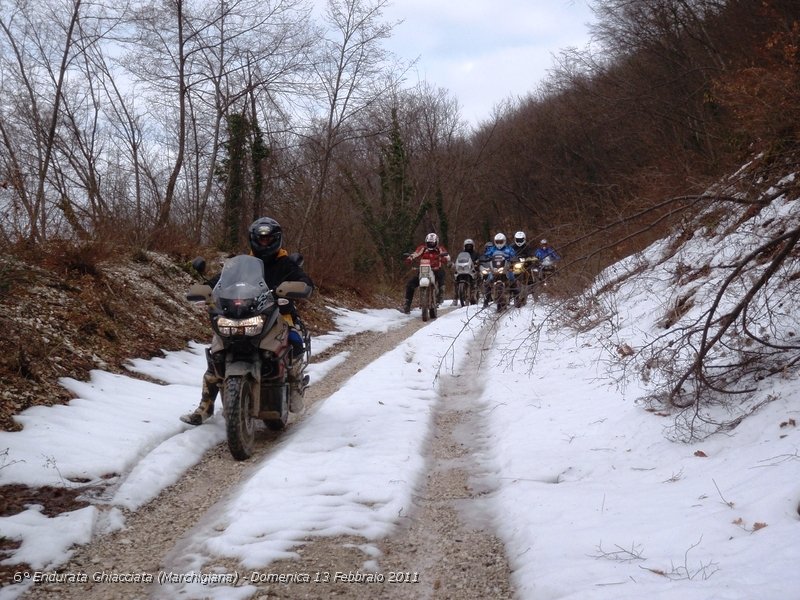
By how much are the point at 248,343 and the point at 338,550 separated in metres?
2.15

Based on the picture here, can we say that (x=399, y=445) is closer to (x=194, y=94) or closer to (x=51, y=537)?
(x=51, y=537)

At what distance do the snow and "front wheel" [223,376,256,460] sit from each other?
0.24 meters

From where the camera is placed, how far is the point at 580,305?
4.91m

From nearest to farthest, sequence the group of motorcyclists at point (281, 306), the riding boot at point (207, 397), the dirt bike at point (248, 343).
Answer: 1. the dirt bike at point (248, 343)
2. the group of motorcyclists at point (281, 306)
3. the riding boot at point (207, 397)

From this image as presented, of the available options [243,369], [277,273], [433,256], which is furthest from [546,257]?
[433,256]

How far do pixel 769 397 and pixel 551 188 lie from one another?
31946 mm

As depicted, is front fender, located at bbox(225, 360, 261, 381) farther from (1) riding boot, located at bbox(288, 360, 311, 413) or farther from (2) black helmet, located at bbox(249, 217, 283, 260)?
(2) black helmet, located at bbox(249, 217, 283, 260)

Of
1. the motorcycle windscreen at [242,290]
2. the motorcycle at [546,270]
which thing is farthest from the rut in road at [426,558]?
the motorcycle windscreen at [242,290]

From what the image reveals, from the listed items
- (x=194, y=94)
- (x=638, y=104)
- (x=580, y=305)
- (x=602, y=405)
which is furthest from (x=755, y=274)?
(x=638, y=104)

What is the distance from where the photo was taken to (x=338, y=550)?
3670 millimetres

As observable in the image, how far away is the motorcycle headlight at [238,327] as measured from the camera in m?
5.29

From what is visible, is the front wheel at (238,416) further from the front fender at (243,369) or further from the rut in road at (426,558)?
the rut in road at (426,558)

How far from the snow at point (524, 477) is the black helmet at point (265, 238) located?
5.32 ft

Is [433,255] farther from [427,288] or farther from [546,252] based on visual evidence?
[546,252]
